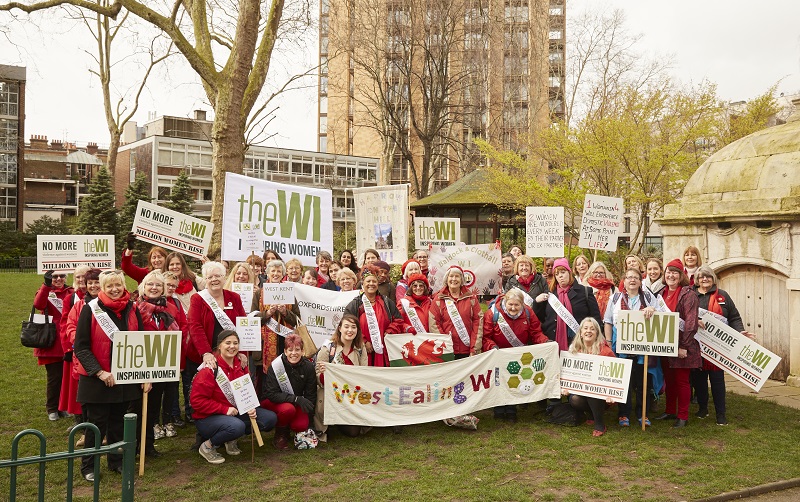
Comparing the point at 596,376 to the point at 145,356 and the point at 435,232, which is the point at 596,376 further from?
the point at 145,356

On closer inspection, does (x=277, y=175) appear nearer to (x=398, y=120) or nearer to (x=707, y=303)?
(x=398, y=120)

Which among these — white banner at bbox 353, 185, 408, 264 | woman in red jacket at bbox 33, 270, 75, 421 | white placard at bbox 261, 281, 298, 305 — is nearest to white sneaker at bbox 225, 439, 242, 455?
white placard at bbox 261, 281, 298, 305

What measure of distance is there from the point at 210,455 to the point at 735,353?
21.4 feet

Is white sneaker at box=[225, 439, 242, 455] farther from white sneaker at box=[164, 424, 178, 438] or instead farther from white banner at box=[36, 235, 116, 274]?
white banner at box=[36, 235, 116, 274]

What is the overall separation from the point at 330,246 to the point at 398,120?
79.7 ft

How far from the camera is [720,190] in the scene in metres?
13.3

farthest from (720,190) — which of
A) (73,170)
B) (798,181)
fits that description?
(73,170)

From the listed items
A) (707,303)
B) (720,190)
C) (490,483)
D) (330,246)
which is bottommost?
(490,483)

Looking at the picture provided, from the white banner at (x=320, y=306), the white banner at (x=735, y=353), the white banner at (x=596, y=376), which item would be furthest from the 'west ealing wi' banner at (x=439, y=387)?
the white banner at (x=735, y=353)

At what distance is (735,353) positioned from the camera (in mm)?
9039

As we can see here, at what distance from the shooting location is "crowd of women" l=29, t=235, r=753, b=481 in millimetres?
7026

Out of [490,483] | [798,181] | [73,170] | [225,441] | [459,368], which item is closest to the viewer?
[490,483]

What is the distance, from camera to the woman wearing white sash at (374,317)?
28.2ft

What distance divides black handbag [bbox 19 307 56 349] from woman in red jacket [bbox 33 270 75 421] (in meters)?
0.08
